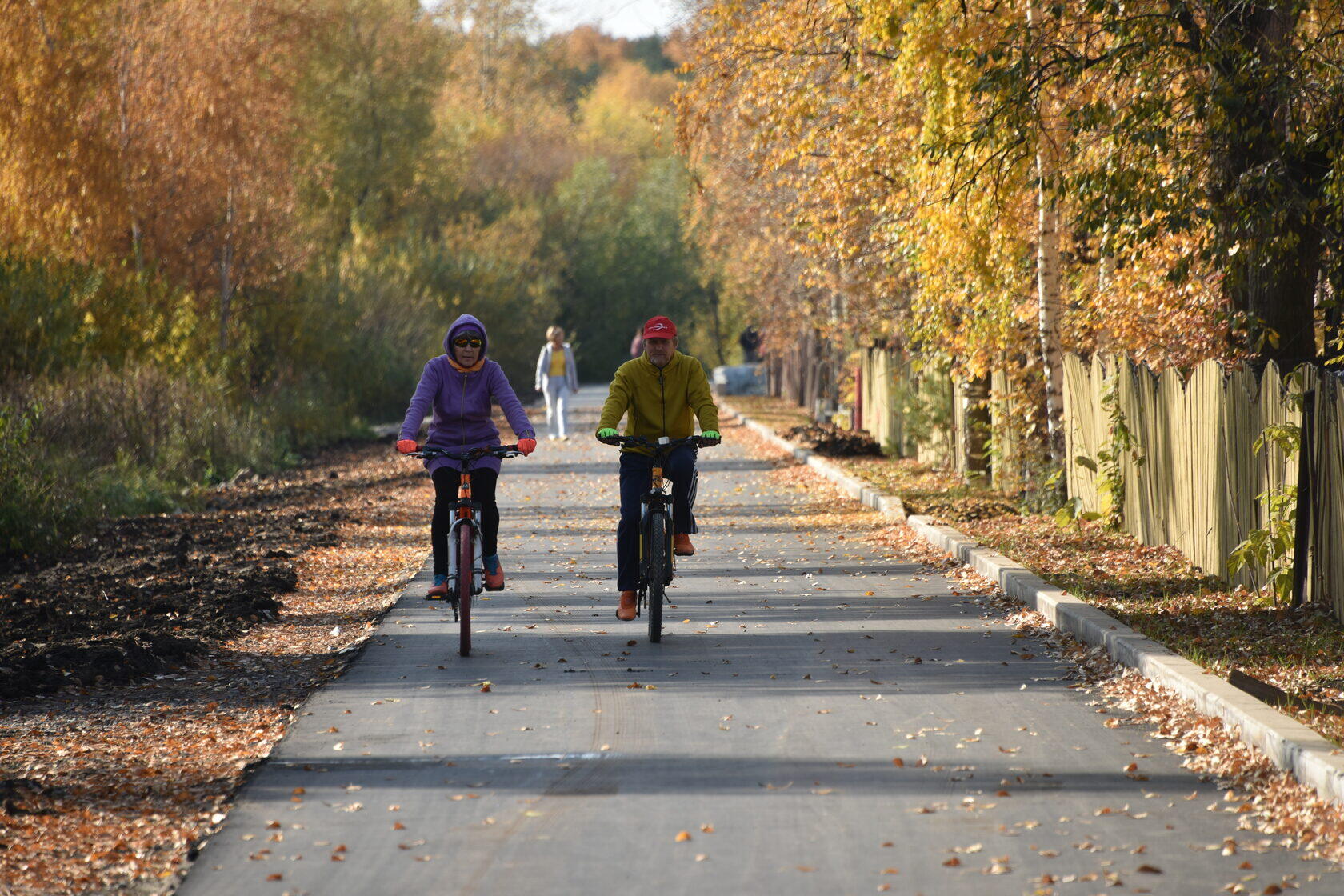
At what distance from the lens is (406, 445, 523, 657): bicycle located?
869cm

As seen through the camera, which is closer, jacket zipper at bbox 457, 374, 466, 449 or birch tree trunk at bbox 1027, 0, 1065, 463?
jacket zipper at bbox 457, 374, 466, 449

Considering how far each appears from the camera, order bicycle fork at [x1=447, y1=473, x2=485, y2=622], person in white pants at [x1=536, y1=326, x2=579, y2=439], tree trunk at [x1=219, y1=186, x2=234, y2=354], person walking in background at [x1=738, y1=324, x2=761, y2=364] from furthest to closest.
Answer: person walking in background at [x1=738, y1=324, x2=761, y2=364] → tree trunk at [x1=219, y1=186, x2=234, y2=354] → person in white pants at [x1=536, y1=326, x2=579, y2=439] → bicycle fork at [x1=447, y1=473, x2=485, y2=622]

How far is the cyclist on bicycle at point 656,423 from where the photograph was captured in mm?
9320

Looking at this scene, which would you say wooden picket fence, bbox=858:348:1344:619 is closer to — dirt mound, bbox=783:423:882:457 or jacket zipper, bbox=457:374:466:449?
jacket zipper, bbox=457:374:466:449

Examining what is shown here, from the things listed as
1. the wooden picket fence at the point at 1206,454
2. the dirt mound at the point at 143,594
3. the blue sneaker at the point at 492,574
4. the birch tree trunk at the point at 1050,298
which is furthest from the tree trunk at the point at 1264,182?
the dirt mound at the point at 143,594

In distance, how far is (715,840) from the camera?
5188mm

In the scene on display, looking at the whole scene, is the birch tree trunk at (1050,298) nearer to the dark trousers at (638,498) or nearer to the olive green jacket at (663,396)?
the olive green jacket at (663,396)

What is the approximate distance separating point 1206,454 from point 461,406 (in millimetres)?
5063

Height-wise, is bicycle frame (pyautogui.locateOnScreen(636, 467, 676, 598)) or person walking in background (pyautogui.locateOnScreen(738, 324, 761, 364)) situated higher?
person walking in background (pyautogui.locateOnScreen(738, 324, 761, 364))

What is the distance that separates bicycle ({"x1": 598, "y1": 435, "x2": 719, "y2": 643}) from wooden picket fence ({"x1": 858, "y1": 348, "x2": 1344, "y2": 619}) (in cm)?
337

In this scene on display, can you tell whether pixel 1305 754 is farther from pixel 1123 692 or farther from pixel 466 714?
pixel 466 714

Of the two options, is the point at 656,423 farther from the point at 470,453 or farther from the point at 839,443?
the point at 839,443

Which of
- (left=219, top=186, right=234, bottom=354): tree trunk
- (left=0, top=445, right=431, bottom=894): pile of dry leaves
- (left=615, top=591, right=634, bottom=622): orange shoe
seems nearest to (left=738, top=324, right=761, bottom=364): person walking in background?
(left=219, top=186, right=234, bottom=354): tree trunk

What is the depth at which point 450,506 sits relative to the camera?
9.09m
